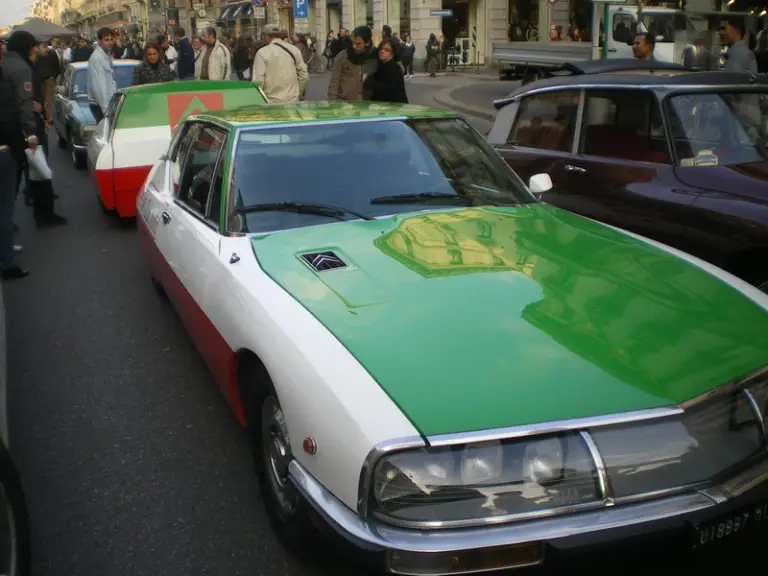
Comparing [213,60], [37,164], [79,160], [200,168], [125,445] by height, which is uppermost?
[213,60]

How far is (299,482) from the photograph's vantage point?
252 cm

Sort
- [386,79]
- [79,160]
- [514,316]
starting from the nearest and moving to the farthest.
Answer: [514,316]
[386,79]
[79,160]

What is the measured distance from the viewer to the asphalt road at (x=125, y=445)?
3035 millimetres

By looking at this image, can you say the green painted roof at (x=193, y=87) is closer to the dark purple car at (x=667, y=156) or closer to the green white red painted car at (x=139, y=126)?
the green white red painted car at (x=139, y=126)

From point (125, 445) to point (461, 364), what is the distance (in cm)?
208

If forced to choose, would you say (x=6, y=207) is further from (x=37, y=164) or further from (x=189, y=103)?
(x=189, y=103)


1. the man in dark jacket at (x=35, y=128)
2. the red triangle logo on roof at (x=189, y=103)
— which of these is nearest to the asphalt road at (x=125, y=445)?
the man in dark jacket at (x=35, y=128)

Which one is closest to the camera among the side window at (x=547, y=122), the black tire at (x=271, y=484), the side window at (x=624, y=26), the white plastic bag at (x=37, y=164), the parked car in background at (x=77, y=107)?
the black tire at (x=271, y=484)

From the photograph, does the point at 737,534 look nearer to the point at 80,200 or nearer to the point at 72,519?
the point at 72,519

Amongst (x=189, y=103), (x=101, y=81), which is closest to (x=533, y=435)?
(x=189, y=103)

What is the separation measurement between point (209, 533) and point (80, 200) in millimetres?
8153

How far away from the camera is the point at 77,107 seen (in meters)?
12.6

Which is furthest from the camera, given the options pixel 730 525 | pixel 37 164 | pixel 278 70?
pixel 278 70

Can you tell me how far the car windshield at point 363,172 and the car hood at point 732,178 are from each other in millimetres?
1236
